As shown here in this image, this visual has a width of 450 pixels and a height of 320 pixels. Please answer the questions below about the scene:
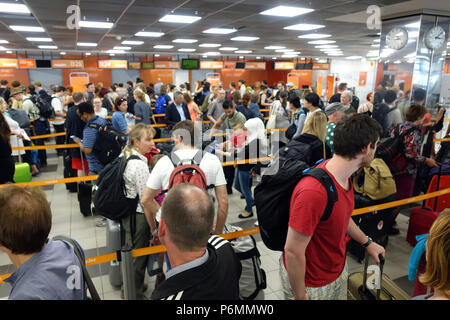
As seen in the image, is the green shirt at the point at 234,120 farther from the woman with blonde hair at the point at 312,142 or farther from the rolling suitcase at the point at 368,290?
the rolling suitcase at the point at 368,290

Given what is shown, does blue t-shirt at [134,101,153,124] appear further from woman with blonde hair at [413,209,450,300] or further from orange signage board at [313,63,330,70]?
orange signage board at [313,63,330,70]

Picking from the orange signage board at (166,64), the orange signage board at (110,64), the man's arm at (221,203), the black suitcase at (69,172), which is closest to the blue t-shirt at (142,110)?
the black suitcase at (69,172)

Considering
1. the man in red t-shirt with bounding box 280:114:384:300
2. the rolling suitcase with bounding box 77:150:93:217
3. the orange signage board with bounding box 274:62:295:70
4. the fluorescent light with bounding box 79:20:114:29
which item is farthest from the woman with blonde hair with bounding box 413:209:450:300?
the orange signage board with bounding box 274:62:295:70

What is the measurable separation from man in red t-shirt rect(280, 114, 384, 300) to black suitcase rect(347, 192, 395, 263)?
6.15ft

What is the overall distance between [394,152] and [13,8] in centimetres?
765

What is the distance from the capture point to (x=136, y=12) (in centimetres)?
679

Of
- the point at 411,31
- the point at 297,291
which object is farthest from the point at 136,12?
the point at 297,291

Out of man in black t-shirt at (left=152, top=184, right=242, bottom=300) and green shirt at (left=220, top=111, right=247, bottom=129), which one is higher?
green shirt at (left=220, top=111, right=247, bottom=129)

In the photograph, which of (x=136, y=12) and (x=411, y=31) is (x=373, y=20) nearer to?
(x=411, y=31)

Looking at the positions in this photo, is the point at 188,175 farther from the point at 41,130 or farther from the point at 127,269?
the point at 41,130

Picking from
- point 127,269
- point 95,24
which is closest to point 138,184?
point 127,269

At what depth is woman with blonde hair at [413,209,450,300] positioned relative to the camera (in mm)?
1253
